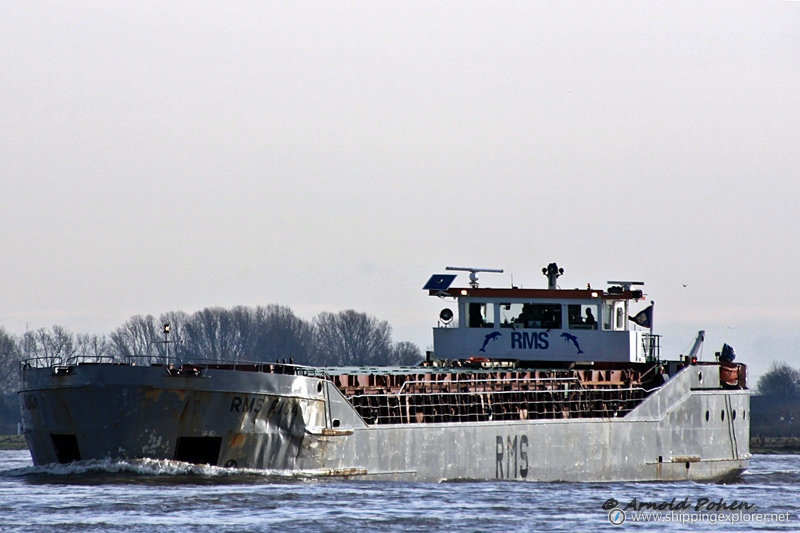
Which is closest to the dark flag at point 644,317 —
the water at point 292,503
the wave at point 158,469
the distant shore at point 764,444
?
the water at point 292,503

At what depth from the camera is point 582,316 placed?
53875mm

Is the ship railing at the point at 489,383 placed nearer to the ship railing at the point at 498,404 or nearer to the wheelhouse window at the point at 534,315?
the ship railing at the point at 498,404

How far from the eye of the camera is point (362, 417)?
42.7 meters

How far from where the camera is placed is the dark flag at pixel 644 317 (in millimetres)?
55562

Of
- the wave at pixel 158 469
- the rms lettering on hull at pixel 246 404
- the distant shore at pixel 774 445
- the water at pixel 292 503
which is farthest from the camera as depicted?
the distant shore at pixel 774 445

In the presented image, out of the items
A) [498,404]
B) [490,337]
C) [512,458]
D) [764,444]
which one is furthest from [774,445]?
[512,458]

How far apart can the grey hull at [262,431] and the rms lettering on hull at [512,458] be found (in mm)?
41

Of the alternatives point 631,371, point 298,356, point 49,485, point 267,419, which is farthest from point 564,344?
point 298,356

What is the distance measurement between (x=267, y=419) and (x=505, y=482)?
8772 millimetres

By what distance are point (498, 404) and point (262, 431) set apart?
992cm

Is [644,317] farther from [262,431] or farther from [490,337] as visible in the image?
[262,431]

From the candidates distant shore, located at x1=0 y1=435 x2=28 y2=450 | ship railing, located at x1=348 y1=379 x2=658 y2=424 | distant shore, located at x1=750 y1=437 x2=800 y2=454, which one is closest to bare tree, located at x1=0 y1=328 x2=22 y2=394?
distant shore, located at x1=0 y1=435 x2=28 y2=450

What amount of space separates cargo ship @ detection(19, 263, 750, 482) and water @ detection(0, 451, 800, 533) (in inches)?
29.0

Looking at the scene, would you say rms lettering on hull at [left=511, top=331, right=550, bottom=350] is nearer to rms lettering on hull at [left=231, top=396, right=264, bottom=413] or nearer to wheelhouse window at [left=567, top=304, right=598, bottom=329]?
wheelhouse window at [left=567, top=304, right=598, bottom=329]
